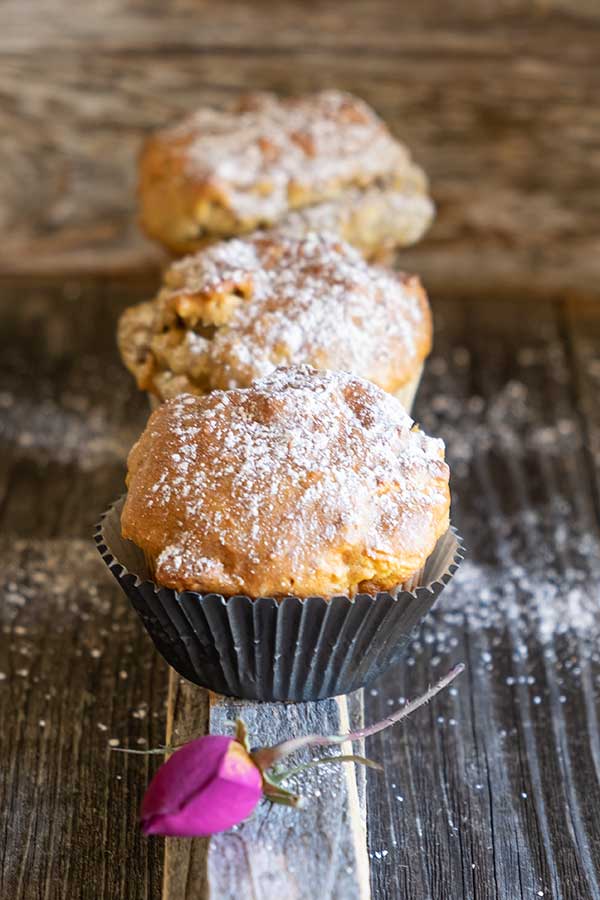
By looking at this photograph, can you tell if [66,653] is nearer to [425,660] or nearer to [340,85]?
[425,660]

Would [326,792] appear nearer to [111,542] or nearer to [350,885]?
[350,885]

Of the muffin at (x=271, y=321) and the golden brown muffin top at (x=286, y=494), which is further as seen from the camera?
the muffin at (x=271, y=321)

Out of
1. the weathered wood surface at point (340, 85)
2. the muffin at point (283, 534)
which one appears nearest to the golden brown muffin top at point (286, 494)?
the muffin at point (283, 534)

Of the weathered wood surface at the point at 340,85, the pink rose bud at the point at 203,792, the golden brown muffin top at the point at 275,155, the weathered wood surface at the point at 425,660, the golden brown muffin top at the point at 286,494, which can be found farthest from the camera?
the weathered wood surface at the point at 340,85

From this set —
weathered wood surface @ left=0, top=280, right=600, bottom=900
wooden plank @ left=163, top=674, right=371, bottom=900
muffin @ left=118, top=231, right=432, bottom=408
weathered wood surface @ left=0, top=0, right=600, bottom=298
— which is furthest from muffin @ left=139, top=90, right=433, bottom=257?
wooden plank @ left=163, top=674, right=371, bottom=900

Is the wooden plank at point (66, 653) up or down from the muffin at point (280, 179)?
down

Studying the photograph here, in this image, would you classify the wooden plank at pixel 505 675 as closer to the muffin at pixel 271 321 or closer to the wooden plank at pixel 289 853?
the wooden plank at pixel 289 853

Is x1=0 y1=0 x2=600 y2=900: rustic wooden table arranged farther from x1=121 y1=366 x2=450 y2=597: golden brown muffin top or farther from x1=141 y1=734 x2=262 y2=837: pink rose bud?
x1=121 y1=366 x2=450 y2=597: golden brown muffin top

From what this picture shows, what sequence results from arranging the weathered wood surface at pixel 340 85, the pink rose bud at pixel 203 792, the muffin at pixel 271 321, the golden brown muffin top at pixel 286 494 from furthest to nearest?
the weathered wood surface at pixel 340 85
the muffin at pixel 271 321
the golden brown muffin top at pixel 286 494
the pink rose bud at pixel 203 792
